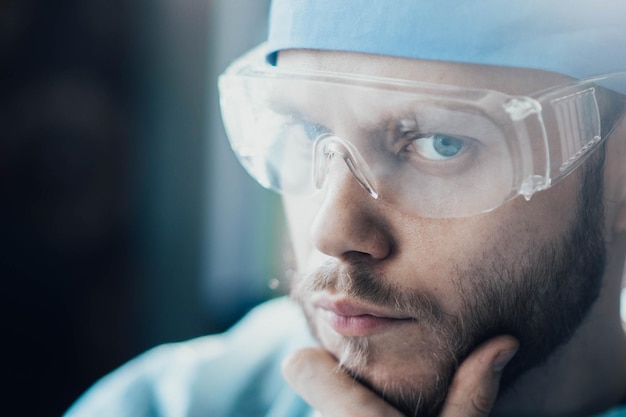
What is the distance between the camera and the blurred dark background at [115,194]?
4.88 feet

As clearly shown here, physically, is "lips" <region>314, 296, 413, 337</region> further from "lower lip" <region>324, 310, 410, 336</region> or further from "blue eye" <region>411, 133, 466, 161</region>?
"blue eye" <region>411, 133, 466, 161</region>

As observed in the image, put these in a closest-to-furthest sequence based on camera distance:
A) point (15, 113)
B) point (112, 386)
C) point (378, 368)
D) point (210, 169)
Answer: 1. point (378, 368)
2. point (112, 386)
3. point (15, 113)
4. point (210, 169)

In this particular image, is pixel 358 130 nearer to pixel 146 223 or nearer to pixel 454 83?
pixel 454 83

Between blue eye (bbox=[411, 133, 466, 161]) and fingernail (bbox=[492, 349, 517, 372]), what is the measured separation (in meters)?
0.25

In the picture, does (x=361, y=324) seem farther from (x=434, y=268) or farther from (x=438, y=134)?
(x=438, y=134)

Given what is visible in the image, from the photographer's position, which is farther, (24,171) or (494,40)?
(24,171)

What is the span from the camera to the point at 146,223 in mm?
1618

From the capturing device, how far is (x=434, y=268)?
0.77 metres

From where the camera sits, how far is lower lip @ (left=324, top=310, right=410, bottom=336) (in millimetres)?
805

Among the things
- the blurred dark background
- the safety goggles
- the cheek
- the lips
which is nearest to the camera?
the safety goggles

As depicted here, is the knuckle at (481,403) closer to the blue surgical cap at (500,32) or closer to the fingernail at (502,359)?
the fingernail at (502,359)

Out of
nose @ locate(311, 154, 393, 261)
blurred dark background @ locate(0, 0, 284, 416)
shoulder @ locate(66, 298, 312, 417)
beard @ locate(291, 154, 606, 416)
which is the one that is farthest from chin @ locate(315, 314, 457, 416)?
blurred dark background @ locate(0, 0, 284, 416)

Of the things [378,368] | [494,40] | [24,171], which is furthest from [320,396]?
[24,171]

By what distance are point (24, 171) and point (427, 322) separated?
41.5 inches
